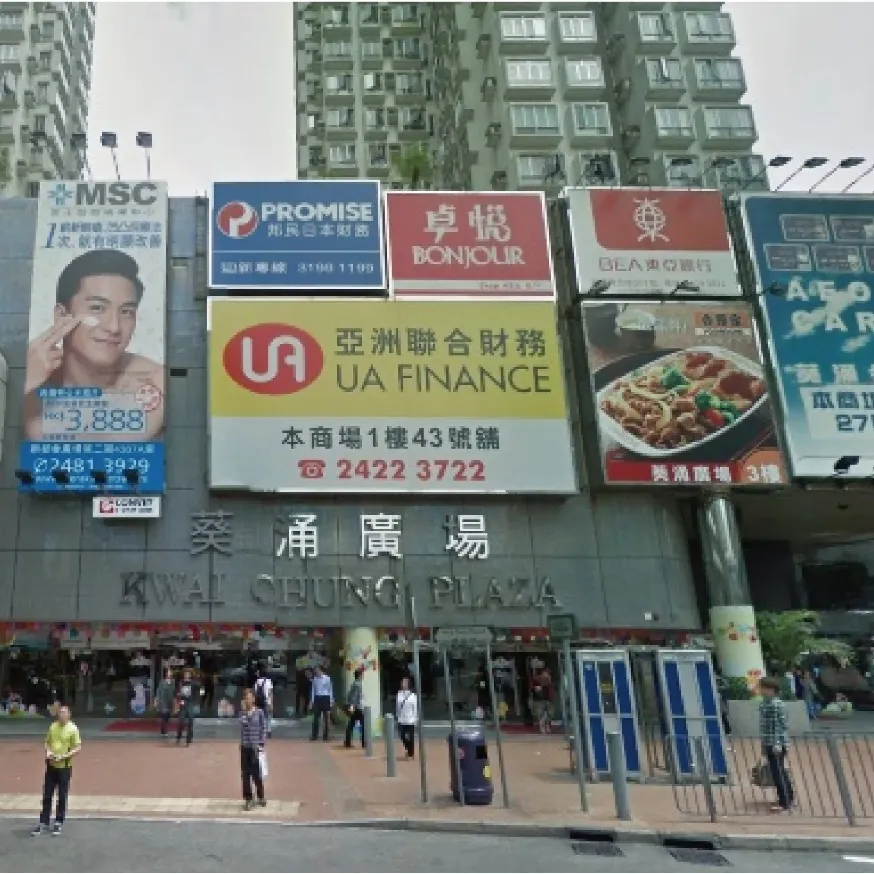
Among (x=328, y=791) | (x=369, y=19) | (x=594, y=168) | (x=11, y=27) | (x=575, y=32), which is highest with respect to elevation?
(x=369, y=19)

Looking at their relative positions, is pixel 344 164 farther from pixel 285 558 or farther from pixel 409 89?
pixel 285 558

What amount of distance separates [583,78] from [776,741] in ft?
128

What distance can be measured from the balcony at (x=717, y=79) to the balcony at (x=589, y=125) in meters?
5.02

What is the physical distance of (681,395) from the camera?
85.4 ft

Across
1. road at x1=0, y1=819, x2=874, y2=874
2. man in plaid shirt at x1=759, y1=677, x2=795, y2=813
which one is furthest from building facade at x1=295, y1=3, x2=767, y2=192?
road at x1=0, y1=819, x2=874, y2=874

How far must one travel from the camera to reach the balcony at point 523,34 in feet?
142

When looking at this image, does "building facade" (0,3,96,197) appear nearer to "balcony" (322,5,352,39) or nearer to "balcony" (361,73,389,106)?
"balcony" (322,5,352,39)

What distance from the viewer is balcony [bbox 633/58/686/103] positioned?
42188 mm

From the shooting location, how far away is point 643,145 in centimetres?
4259

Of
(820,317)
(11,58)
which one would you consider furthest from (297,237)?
(11,58)

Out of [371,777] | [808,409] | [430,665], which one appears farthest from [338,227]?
[371,777]

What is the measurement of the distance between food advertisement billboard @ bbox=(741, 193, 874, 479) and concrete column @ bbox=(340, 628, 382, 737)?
1389 cm

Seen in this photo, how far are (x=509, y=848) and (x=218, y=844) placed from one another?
131 inches

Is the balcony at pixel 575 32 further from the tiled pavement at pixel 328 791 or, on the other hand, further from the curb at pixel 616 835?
the curb at pixel 616 835
